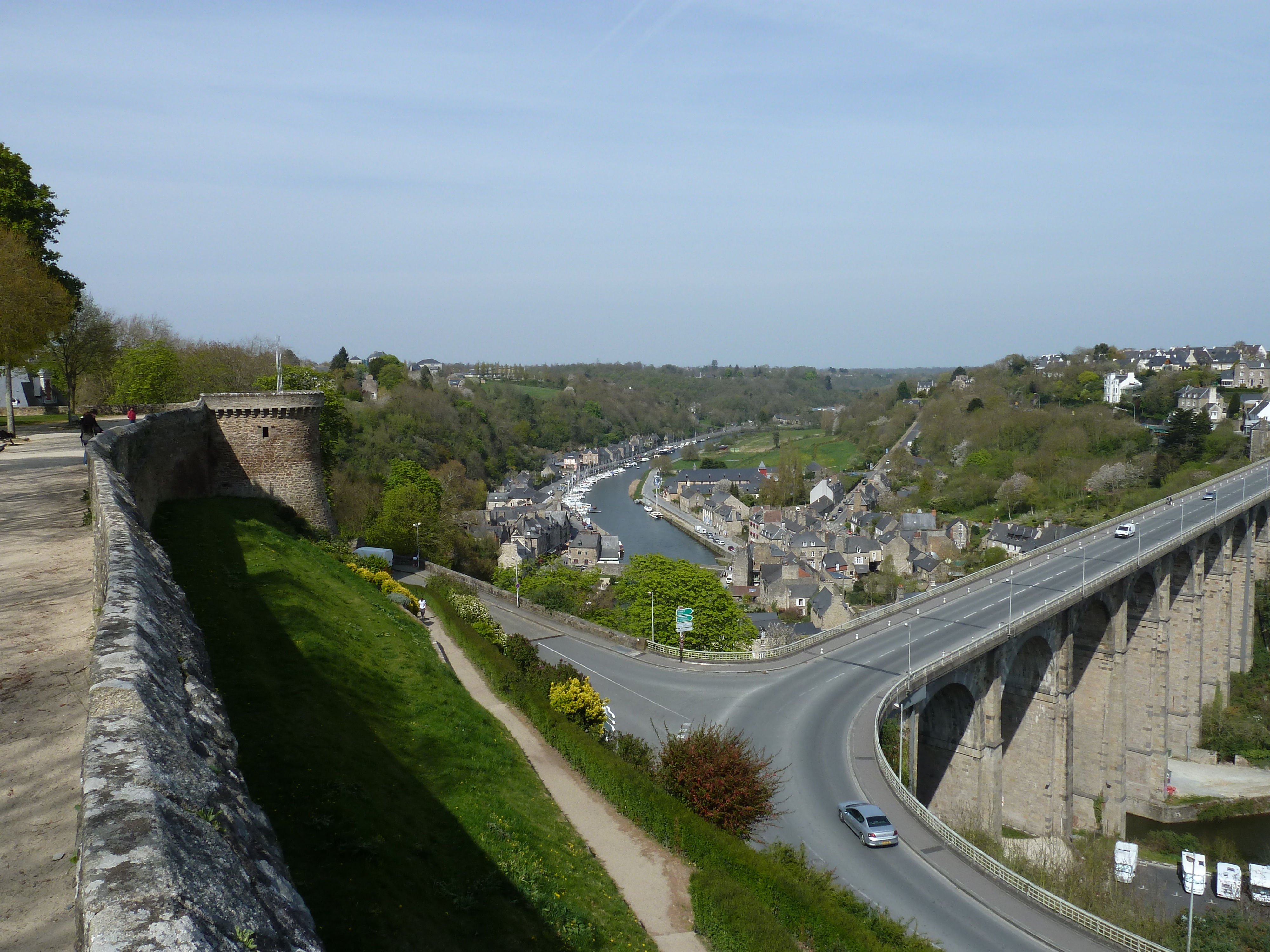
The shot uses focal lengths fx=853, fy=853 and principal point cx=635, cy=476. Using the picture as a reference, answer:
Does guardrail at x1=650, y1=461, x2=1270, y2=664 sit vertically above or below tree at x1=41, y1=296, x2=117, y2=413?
below

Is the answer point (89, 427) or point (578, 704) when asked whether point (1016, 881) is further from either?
point (89, 427)

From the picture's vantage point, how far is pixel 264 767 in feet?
30.5

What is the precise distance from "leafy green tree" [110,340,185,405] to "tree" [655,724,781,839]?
29.5 meters

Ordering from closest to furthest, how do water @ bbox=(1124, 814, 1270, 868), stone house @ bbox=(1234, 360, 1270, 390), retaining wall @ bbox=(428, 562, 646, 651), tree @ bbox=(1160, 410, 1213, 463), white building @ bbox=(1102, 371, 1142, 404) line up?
retaining wall @ bbox=(428, 562, 646, 651) → water @ bbox=(1124, 814, 1270, 868) → tree @ bbox=(1160, 410, 1213, 463) → stone house @ bbox=(1234, 360, 1270, 390) → white building @ bbox=(1102, 371, 1142, 404)

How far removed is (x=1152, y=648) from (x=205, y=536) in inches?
1591

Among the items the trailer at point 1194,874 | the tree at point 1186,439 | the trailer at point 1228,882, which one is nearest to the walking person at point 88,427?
the trailer at point 1194,874

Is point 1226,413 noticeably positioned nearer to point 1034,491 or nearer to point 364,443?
point 1034,491

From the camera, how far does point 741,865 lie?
12.0 m

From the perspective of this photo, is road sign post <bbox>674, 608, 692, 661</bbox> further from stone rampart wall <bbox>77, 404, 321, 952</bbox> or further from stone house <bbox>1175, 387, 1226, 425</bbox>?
stone house <bbox>1175, 387, 1226, 425</bbox>

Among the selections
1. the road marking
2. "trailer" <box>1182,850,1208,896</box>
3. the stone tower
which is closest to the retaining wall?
the road marking

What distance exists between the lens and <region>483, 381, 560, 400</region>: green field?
6014 inches

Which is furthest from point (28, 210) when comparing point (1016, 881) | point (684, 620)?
point (1016, 881)

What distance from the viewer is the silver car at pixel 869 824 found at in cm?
1541

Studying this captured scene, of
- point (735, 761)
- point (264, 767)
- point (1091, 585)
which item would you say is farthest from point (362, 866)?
point (1091, 585)
